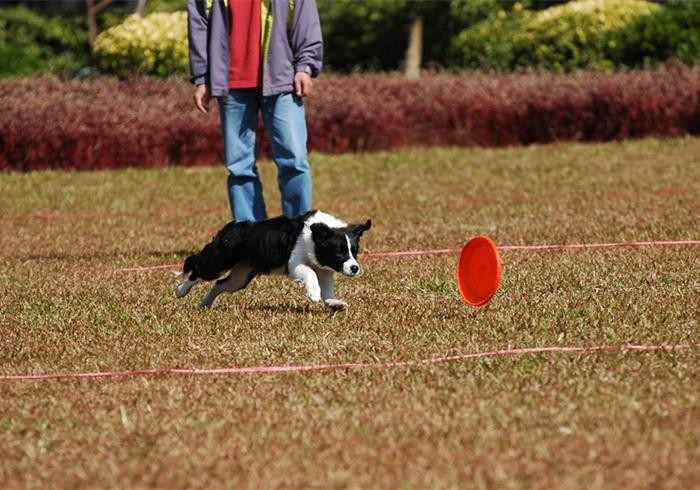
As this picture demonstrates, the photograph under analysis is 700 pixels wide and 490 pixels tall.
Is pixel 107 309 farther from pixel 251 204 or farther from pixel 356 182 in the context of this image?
pixel 356 182

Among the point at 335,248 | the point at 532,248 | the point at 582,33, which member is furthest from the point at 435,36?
the point at 335,248

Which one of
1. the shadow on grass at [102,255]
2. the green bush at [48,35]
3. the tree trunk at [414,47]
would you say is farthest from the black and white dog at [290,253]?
the green bush at [48,35]

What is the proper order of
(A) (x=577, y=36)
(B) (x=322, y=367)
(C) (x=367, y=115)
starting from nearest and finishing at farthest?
1. (B) (x=322, y=367)
2. (C) (x=367, y=115)
3. (A) (x=577, y=36)

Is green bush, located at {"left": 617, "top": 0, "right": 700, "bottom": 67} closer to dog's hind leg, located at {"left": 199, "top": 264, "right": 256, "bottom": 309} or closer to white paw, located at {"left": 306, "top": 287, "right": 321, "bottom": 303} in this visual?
dog's hind leg, located at {"left": 199, "top": 264, "right": 256, "bottom": 309}

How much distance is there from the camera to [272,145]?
374 inches

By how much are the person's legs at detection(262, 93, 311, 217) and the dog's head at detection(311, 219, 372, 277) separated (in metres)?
1.97

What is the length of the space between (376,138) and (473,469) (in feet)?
48.1

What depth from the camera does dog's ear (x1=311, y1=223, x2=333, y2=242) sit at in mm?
7414

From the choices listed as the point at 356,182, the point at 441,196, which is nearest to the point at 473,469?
the point at 441,196

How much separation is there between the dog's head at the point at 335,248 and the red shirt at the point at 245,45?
2.18 m

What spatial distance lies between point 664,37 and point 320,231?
1500 cm

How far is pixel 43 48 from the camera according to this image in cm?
3148

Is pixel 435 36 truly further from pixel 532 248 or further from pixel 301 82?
pixel 301 82

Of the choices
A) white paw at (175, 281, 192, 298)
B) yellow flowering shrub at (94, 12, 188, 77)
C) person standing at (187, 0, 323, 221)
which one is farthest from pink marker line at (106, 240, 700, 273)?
yellow flowering shrub at (94, 12, 188, 77)
